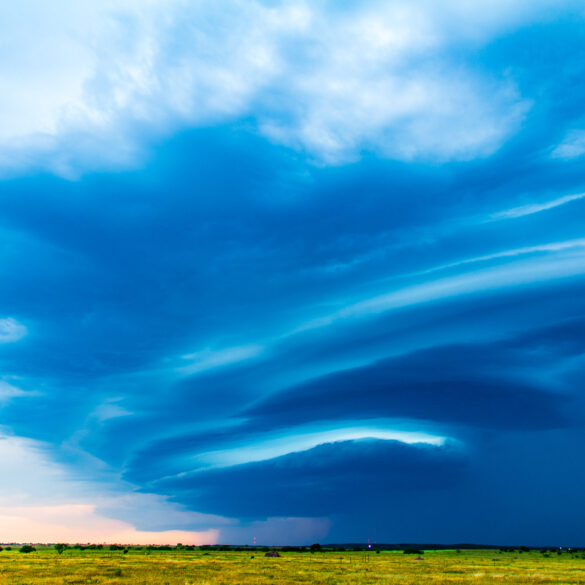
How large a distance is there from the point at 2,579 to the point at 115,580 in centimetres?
1252

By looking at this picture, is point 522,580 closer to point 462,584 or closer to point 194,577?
point 462,584

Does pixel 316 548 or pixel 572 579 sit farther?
pixel 316 548

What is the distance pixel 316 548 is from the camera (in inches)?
7062

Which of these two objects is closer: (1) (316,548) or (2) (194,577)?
(2) (194,577)

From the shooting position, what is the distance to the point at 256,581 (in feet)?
188

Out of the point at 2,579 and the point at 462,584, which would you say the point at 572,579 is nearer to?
the point at 462,584

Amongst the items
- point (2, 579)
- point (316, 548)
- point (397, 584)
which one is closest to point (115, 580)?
point (2, 579)

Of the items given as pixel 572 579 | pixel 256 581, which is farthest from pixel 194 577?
pixel 572 579

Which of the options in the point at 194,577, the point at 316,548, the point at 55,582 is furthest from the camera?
the point at 316,548

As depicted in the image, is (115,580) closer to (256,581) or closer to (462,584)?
(256,581)

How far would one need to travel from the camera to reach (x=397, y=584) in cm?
5575

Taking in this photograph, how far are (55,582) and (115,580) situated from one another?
19.4 feet

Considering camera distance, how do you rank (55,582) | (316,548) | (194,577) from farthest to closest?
(316,548) < (194,577) < (55,582)

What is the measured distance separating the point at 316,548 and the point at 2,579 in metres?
139
